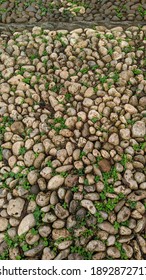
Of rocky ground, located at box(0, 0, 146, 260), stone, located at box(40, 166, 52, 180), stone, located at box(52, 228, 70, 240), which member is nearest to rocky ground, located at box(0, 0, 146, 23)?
rocky ground, located at box(0, 0, 146, 260)

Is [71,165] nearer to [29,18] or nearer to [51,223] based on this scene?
[51,223]

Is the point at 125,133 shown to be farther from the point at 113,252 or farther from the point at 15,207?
the point at 15,207

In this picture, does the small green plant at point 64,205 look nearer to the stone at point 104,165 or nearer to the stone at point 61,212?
the stone at point 61,212

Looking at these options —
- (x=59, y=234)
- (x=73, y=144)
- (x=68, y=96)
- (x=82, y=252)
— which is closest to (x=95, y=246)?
(x=82, y=252)

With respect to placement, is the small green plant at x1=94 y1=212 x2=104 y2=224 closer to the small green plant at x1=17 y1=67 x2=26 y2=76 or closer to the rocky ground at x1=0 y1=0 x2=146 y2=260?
the rocky ground at x1=0 y1=0 x2=146 y2=260

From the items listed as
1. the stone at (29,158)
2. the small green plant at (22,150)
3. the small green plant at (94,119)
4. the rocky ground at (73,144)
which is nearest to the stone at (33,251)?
the rocky ground at (73,144)

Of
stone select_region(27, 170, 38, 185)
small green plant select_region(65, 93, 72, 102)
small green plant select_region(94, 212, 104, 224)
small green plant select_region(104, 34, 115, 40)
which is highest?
small green plant select_region(104, 34, 115, 40)
